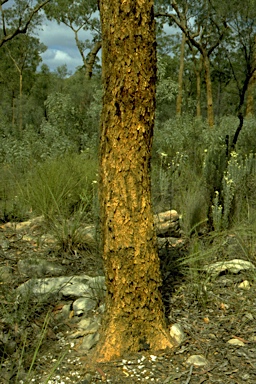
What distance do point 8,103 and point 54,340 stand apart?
1320 inches

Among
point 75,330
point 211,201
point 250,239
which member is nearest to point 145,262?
point 75,330

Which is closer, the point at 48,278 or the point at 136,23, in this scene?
the point at 136,23

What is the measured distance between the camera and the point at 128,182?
2.54m

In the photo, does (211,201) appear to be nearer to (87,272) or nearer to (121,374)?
(87,272)

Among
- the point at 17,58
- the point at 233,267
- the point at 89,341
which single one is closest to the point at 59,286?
the point at 89,341

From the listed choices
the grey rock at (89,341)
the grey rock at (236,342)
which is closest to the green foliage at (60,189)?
the grey rock at (89,341)

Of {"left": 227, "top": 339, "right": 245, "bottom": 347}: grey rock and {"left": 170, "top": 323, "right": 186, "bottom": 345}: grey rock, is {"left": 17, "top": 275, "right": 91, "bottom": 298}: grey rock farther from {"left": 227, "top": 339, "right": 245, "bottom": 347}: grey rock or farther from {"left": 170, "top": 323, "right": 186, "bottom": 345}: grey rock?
{"left": 227, "top": 339, "right": 245, "bottom": 347}: grey rock

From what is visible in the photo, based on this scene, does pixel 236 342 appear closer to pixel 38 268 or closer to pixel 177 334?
pixel 177 334

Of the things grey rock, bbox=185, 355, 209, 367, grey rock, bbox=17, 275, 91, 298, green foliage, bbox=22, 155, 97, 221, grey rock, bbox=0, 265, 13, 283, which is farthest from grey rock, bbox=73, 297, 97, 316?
green foliage, bbox=22, 155, 97, 221

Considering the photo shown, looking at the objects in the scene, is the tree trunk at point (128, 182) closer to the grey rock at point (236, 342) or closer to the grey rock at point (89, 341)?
the grey rock at point (89, 341)

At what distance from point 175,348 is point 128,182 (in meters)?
1.02

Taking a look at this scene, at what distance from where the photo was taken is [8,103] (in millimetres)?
34531

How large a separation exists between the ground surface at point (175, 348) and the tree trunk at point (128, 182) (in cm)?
13

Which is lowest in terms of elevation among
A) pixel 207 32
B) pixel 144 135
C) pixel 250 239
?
pixel 250 239
